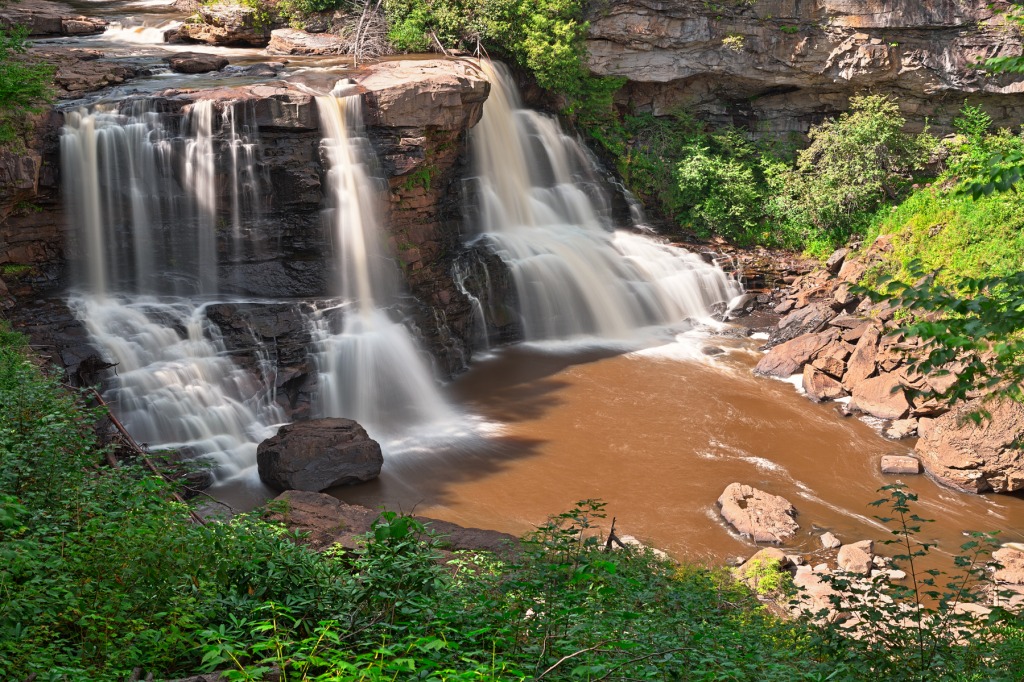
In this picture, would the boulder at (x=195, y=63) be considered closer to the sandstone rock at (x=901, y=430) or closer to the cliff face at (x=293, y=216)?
the cliff face at (x=293, y=216)

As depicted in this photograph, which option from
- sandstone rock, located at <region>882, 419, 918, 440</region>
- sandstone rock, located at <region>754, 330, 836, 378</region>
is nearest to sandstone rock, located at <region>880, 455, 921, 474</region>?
sandstone rock, located at <region>882, 419, 918, 440</region>

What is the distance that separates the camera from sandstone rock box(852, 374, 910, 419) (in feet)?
51.2

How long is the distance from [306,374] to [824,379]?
30.9ft

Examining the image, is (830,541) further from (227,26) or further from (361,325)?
(227,26)

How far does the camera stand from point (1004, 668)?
231 inches

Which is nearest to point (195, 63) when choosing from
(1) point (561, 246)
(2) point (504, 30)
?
(2) point (504, 30)

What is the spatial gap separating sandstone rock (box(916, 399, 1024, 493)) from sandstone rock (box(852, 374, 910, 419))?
1643 millimetres

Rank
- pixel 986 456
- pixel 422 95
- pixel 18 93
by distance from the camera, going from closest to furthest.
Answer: pixel 18 93 < pixel 986 456 < pixel 422 95

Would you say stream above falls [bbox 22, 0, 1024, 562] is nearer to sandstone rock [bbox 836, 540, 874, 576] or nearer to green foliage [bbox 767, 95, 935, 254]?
sandstone rock [bbox 836, 540, 874, 576]

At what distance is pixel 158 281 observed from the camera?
1525 centimetres

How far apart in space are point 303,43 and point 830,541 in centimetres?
1539

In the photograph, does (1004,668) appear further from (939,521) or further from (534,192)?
(534,192)

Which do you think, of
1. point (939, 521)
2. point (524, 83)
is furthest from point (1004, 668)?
point (524, 83)

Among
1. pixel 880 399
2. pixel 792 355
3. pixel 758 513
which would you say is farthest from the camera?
pixel 792 355
